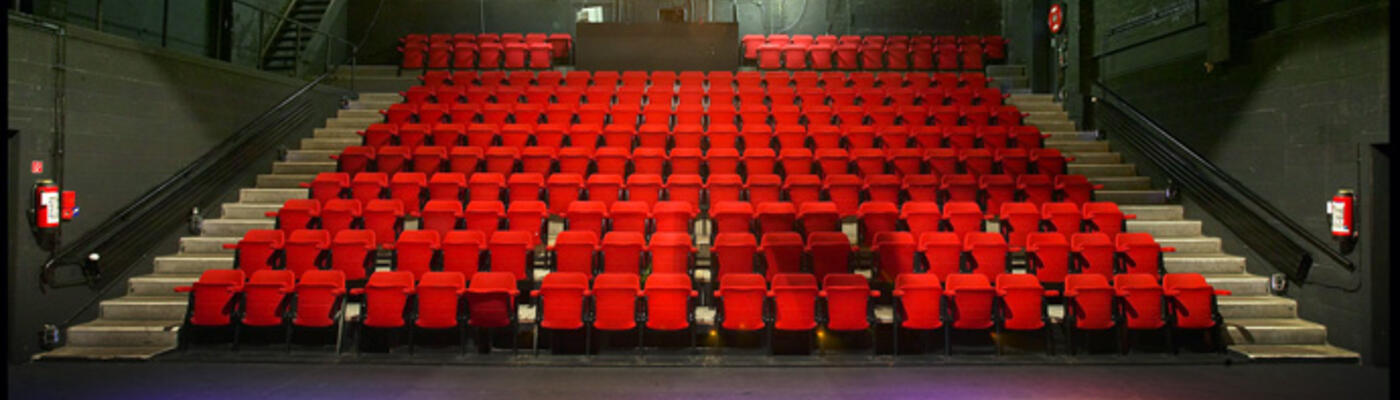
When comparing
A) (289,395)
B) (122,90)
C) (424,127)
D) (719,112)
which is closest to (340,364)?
(289,395)

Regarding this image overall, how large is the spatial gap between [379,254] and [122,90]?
1.70 m

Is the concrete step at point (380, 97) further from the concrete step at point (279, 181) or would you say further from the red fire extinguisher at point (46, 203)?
the red fire extinguisher at point (46, 203)

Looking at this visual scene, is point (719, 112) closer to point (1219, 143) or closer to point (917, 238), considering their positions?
point (917, 238)

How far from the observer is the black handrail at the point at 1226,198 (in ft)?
14.6

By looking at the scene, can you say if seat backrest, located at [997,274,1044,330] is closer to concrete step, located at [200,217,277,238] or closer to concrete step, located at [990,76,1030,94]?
concrete step, located at [200,217,277,238]

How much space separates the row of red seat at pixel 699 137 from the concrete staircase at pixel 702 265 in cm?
53

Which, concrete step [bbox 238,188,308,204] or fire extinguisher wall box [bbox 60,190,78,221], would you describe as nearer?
fire extinguisher wall box [bbox 60,190,78,221]

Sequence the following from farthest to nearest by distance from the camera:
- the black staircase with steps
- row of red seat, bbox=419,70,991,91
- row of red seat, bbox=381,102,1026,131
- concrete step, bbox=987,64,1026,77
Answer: concrete step, bbox=987,64,1026,77 → the black staircase with steps → row of red seat, bbox=419,70,991,91 → row of red seat, bbox=381,102,1026,131

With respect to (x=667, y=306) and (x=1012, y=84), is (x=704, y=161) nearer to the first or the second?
(x=667, y=306)

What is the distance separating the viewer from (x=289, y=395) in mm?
3318

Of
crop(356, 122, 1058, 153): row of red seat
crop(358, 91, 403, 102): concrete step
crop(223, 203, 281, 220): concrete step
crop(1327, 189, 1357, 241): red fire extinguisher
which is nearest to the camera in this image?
crop(1327, 189, 1357, 241): red fire extinguisher

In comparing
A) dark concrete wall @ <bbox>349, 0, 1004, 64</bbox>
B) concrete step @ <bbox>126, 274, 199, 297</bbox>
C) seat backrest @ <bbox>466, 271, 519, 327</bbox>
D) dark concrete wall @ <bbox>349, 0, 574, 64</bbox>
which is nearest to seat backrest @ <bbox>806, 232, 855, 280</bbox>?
seat backrest @ <bbox>466, 271, 519, 327</bbox>

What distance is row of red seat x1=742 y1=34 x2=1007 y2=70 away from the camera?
8.80 m

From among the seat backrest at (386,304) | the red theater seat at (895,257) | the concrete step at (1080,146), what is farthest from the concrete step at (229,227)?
the concrete step at (1080,146)
